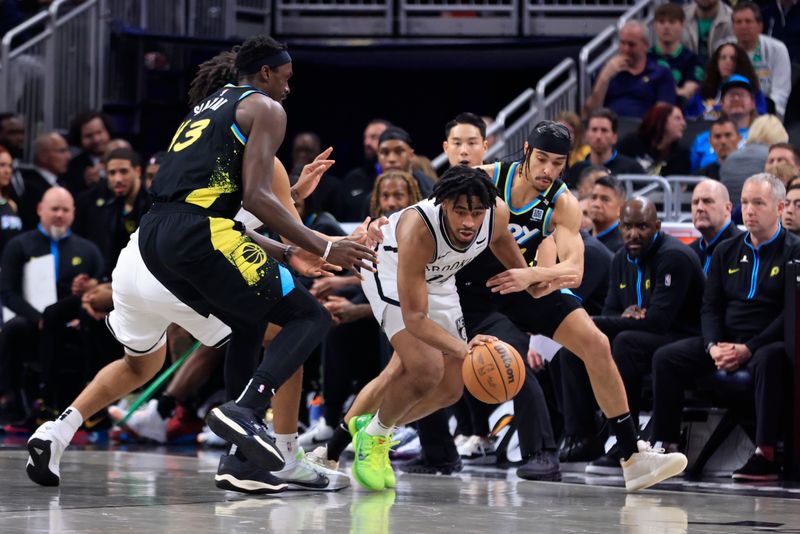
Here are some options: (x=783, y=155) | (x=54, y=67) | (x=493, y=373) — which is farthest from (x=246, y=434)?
(x=54, y=67)

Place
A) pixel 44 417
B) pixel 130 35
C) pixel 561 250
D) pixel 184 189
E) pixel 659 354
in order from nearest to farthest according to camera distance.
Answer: pixel 184 189 < pixel 561 250 < pixel 659 354 < pixel 44 417 < pixel 130 35

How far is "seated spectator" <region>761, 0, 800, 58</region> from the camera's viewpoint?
44.8 ft

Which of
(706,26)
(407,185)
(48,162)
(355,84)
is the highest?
(706,26)

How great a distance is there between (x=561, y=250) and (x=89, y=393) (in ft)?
8.80

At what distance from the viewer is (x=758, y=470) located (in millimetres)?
7977

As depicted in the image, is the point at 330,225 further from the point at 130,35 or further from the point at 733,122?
the point at 130,35

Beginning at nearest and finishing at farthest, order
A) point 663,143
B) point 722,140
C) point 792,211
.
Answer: point 792,211
point 722,140
point 663,143

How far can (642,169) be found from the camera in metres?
11.6

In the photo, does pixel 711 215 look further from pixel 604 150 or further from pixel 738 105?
pixel 738 105

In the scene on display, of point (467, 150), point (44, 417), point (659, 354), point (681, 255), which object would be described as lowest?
point (44, 417)

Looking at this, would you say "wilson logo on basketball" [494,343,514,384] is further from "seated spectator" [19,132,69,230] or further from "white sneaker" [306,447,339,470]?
"seated spectator" [19,132,69,230]

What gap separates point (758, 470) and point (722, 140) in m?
3.90

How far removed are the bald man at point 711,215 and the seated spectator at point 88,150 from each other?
21.1 ft

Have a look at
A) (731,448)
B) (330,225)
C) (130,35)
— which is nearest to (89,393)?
(330,225)
